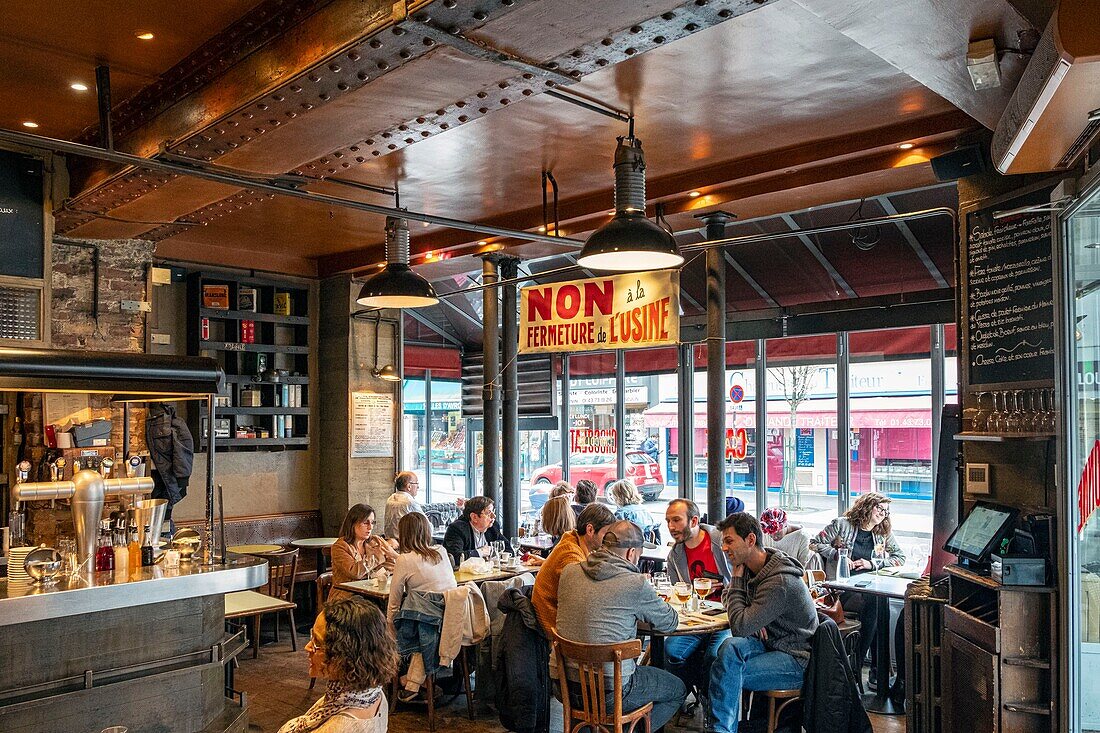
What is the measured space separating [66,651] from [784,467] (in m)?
6.74

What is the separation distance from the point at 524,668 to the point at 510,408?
350 cm

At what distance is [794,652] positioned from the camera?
5.00 meters

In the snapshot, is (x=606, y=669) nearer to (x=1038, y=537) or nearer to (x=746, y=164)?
(x=1038, y=537)

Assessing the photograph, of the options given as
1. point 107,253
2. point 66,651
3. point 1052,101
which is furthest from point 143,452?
point 1052,101

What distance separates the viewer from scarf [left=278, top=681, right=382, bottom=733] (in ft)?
10.9

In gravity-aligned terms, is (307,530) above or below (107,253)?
below

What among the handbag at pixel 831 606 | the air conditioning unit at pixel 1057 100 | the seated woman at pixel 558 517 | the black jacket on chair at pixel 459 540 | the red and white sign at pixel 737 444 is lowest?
the handbag at pixel 831 606

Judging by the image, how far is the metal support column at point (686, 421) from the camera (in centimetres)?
938

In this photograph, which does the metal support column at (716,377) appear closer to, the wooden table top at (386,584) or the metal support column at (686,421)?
the wooden table top at (386,584)

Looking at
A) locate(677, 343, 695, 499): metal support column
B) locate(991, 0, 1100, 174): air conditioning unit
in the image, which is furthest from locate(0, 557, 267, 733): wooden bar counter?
locate(677, 343, 695, 499): metal support column

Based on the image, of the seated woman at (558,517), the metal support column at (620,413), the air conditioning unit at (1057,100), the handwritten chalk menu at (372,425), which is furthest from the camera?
the metal support column at (620,413)

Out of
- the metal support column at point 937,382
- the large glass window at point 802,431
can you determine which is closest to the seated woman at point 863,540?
the metal support column at point 937,382

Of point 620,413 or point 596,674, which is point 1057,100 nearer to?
point 596,674

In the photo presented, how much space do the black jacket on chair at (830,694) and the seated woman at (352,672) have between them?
2.48m
